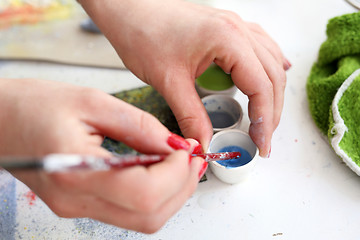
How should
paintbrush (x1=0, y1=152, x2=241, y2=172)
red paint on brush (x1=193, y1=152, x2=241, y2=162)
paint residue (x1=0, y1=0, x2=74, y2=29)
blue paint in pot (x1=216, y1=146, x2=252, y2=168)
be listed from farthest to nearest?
paint residue (x1=0, y1=0, x2=74, y2=29)
blue paint in pot (x1=216, y1=146, x2=252, y2=168)
red paint on brush (x1=193, y1=152, x2=241, y2=162)
paintbrush (x1=0, y1=152, x2=241, y2=172)

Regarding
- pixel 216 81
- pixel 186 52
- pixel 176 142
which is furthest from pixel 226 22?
pixel 176 142

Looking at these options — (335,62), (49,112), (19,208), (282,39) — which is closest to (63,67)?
(19,208)

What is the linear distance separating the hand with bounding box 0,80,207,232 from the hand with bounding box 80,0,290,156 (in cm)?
20

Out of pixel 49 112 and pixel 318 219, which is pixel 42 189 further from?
pixel 318 219

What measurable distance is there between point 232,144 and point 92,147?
482mm

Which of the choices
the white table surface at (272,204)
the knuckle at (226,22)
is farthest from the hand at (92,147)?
the knuckle at (226,22)

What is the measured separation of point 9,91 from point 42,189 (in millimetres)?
200

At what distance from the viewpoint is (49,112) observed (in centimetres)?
59

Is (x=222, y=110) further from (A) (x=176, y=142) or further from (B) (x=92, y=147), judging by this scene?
(B) (x=92, y=147)

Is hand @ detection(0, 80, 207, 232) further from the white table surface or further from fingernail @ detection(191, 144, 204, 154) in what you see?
the white table surface

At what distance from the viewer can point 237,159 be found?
92cm

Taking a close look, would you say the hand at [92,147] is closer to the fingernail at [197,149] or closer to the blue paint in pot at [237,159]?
the fingernail at [197,149]

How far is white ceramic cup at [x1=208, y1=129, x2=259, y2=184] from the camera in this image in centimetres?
86

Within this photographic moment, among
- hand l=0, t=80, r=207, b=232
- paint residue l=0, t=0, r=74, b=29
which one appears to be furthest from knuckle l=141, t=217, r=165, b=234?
paint residue l=0, t=0, r=74, b=29
